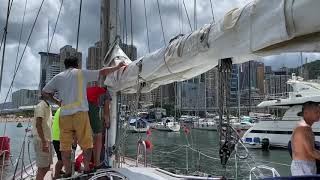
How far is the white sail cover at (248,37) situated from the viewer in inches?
109

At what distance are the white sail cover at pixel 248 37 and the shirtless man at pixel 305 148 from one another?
77 cm

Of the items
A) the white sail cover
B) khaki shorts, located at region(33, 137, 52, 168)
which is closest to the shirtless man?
the white sail cover

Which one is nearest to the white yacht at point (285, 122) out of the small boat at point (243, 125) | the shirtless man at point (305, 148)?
the small boat at point (243, 125)

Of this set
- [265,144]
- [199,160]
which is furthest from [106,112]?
[265,144]

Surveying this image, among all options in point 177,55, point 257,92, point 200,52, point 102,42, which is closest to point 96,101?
point 102,42

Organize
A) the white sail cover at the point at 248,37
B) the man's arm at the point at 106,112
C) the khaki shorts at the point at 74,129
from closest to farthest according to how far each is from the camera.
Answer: the white sail cover at the point at 248,37 → the khaki shorts at the point at 74,129 → the man's arm at the point at 106,112

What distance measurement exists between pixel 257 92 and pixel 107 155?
6318 cm

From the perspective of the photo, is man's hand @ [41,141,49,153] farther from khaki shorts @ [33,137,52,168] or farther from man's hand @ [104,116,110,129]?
man's hand @ [104,116,110,129]

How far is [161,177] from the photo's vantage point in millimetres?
5359

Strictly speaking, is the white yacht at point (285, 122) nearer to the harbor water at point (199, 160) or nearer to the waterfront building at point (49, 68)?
the harbor water at point (199, 160)

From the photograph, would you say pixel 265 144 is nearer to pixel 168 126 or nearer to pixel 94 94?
pixel 94 94

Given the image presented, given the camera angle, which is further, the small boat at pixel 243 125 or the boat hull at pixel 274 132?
the small boat at pixel 243 125

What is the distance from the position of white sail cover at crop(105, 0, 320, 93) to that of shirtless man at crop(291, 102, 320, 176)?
2.53 ft

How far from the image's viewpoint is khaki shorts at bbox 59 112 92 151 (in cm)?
532
